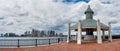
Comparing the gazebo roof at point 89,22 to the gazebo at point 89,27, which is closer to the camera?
the gazebo at point 89,27

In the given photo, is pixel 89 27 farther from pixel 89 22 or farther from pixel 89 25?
pixel 89 22

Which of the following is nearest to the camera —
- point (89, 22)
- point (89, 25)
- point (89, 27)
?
point (89, 27)

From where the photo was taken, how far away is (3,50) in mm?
22625

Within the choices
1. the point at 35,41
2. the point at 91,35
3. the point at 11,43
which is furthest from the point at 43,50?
the point at 91,35

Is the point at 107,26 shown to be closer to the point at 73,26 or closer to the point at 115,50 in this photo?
the point at 73,26

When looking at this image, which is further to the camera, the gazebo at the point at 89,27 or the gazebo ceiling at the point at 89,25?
the gazebo ceiling at the point at 89,25

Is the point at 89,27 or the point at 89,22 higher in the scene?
the point at 89,22

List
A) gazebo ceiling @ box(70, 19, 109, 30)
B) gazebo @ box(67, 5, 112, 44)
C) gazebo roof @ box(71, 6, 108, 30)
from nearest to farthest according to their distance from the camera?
gazebo @ box(67, 5, 112, 44) < gazebo ceiling @ box(70, 19, 109, 30) < gazebo roof @ box(71, 6, 108, 30)

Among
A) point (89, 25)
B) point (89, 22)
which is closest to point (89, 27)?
point (89, 25)

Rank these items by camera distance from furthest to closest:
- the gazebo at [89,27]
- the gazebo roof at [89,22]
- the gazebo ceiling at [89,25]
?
the gazebo roof at [89,22] → the gazebo ceiling at [89,25] → the gazebo at [89,27]

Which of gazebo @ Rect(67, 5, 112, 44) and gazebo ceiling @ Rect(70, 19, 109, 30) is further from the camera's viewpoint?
gazebo ceiling @ Rect(70, 19, 109, 30)

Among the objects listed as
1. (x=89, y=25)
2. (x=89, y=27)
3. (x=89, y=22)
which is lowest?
(x=89, y=27)

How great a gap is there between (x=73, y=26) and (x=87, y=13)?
285 centimetres

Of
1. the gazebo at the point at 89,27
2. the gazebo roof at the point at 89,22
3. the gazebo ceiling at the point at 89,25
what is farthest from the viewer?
the gazebo roof at the point at 89,22
